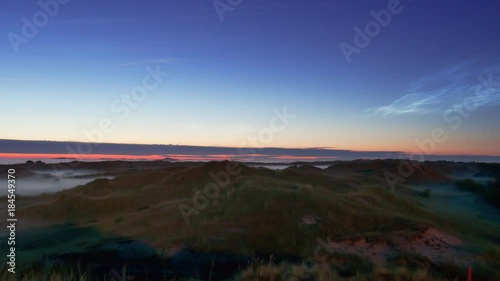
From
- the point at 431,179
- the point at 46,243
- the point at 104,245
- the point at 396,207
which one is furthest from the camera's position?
the point at 431,179

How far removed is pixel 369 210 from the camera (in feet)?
79.9

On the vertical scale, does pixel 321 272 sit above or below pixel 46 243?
above

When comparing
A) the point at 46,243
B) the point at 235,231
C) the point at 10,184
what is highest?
the point at 10,184

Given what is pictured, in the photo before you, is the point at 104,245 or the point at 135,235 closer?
the point at 104,245

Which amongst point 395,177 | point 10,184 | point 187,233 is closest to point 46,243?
point 187,233

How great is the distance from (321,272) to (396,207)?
2187 cm

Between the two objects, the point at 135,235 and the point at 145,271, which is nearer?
the point at 145,271

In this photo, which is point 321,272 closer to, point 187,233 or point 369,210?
point 187,233

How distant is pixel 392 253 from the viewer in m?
17.4

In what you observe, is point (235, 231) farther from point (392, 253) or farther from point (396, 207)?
point (396, 207)

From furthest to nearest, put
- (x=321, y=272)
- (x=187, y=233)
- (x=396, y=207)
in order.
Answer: (x=396, y=207), (x=187, y=233), (x=321, y=272)

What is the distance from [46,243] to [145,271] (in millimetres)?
11987

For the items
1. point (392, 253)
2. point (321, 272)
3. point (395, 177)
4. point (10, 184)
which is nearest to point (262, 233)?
point (392, 253)

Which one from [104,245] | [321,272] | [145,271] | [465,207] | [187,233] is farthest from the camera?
[465,207]
